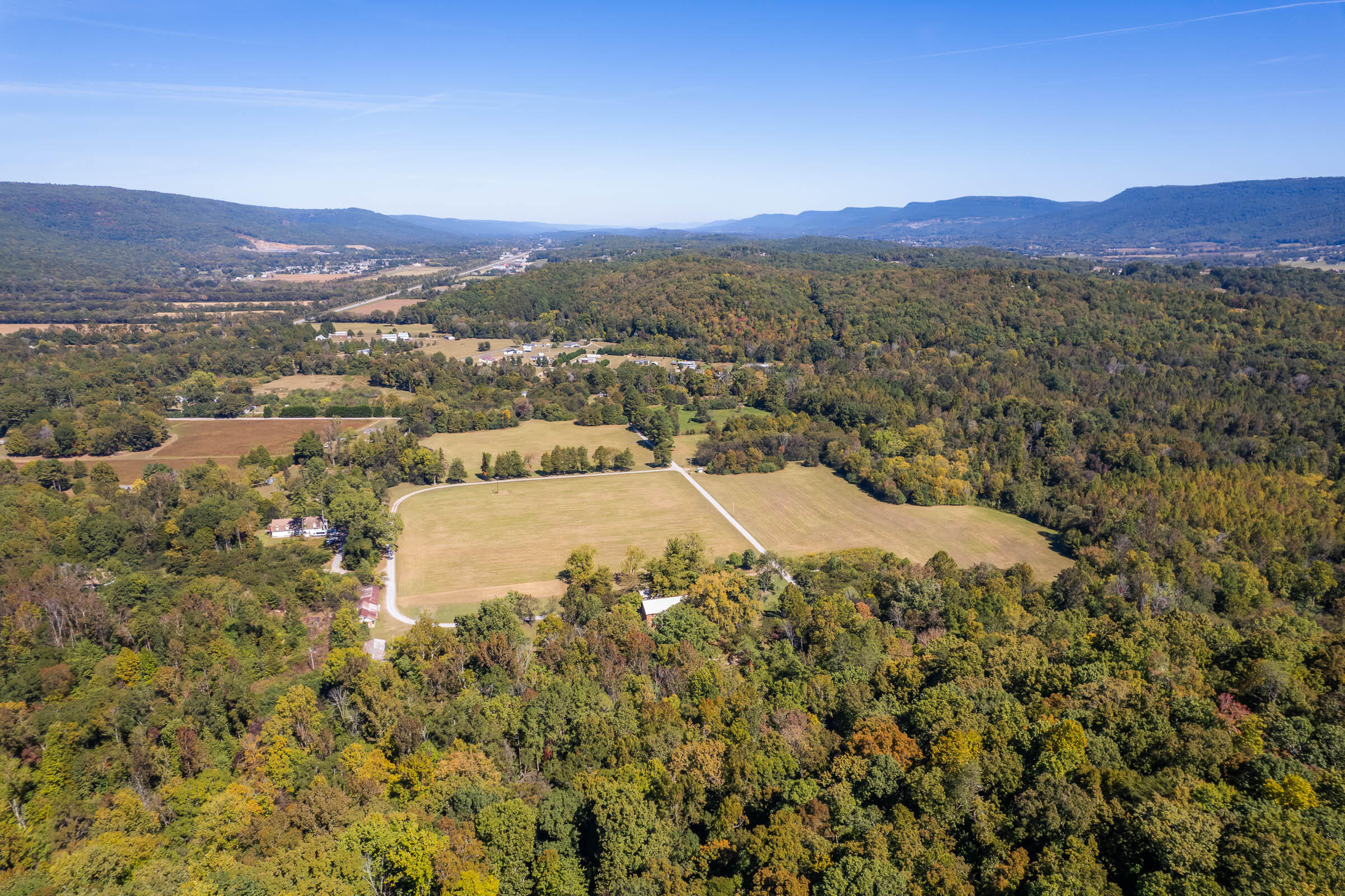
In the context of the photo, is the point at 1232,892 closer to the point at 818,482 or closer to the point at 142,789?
the point at 142,789

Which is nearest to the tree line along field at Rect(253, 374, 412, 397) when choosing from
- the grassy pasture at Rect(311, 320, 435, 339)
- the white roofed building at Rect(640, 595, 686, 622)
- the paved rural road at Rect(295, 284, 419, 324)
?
the grassy pasture at Rect(311, 320, 435, 339)

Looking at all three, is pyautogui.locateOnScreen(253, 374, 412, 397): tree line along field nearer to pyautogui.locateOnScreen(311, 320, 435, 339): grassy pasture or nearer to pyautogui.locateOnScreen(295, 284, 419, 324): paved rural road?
pyautogui.locateOnScreen(311, 320, 435, 339): grassy pasture

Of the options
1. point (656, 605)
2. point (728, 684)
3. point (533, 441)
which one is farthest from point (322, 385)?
point (728, 684)

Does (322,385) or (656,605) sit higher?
(322,385)

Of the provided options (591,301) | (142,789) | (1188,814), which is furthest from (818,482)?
(591,301)

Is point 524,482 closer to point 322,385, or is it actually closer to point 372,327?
point 322,385

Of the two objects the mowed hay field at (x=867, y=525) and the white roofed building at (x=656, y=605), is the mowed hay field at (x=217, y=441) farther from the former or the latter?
the white roofed building at (x=656, y=605)

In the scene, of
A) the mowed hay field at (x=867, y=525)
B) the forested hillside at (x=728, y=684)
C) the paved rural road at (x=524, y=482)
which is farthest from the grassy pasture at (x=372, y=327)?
the mowed hay field at (x=867, y=525)
